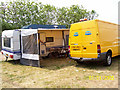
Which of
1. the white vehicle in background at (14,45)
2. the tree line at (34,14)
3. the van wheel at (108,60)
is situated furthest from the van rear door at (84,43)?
the tree line at (34,14)

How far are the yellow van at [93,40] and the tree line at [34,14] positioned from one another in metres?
15.3

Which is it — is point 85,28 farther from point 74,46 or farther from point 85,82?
point 85,82

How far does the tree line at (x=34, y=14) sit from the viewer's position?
823 inches

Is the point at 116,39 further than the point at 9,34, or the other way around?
the point at 9,34

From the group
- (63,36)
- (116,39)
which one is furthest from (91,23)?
(63,36)

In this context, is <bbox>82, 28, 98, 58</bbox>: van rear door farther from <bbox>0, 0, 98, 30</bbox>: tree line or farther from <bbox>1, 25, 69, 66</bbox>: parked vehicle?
<bbox>0, 0, 98, 30</bbox>: tree line

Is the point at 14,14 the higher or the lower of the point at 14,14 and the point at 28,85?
the higher

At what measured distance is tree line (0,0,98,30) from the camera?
20.9 metres

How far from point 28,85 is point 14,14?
751 inches

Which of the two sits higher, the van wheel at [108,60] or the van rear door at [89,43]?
the van rear door at [89,43]

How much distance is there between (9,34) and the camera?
8641 mm

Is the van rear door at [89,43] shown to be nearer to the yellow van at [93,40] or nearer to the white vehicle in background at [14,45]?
the yellow van at [93,40]

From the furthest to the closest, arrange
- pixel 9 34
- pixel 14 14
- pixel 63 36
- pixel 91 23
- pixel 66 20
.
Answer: pixel 66 20, pixel 14 14, pixel 63 36, pixel 9 34, pixel 91 23

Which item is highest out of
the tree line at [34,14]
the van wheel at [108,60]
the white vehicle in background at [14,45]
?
the tree line at [34,14]
